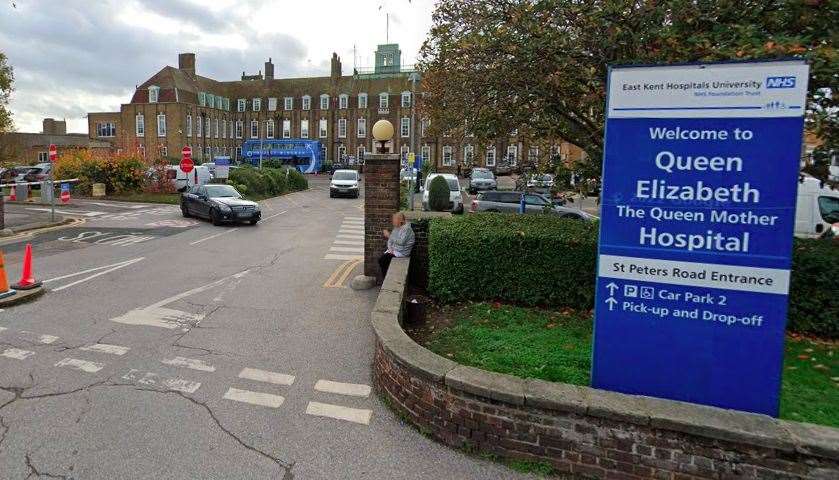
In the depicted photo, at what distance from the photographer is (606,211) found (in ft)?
14.1

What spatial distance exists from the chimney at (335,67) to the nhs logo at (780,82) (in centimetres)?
7578

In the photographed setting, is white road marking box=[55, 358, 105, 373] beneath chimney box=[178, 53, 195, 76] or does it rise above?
beneath

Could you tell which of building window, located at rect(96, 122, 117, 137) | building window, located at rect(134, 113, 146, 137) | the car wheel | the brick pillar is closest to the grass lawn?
the brick pillar

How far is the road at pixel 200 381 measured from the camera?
164 inches

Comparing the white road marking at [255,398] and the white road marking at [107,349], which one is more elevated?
the white road marking at [107,349]

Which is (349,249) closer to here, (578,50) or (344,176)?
(578,50)

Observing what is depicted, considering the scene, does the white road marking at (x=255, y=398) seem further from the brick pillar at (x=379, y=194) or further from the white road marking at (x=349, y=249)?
the white road marking at (x=349, y=249)

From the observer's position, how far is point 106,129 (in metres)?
72.2

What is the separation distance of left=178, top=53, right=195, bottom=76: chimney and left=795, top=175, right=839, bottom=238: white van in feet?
241

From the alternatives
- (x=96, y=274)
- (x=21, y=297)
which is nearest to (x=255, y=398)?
(x=21, y=297)

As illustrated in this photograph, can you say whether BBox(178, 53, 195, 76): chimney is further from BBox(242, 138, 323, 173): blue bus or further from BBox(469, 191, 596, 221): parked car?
BBox(469, 191, 596, 221): parked car

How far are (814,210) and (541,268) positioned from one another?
1232cm

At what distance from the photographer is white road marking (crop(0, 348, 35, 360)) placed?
6.36 metres

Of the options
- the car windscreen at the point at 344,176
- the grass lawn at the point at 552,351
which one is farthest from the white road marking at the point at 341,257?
the car windscreen at the point at 344,176
